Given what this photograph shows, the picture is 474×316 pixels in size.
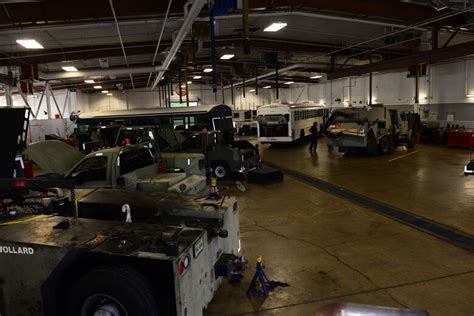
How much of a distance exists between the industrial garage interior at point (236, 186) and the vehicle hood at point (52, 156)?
0.16ft

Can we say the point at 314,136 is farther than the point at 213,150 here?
Yes

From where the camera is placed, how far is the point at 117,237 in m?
3.35

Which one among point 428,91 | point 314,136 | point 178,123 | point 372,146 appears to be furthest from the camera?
point 428,91

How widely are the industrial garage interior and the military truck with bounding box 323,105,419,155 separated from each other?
89 mm

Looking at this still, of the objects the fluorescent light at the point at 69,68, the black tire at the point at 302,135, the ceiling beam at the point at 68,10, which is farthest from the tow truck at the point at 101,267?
the black tire at the point at 302,135

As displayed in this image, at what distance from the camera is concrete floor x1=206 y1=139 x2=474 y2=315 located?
14.5 ft

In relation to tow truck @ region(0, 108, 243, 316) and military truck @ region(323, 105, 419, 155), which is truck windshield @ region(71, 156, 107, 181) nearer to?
tow truck @ region(0, 108, 243, 316)

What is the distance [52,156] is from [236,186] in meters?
5.31

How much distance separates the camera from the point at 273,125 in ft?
71.2

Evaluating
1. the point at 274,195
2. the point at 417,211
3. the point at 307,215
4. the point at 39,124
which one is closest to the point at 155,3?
the point at 274,195

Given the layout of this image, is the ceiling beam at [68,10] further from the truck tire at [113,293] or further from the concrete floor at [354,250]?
the truck tire at [113,293]

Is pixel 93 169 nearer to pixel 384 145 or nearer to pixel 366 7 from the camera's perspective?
pixel 366 7

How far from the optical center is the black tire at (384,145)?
1716 cm

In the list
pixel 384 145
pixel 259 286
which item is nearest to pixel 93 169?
pixel 259 286
